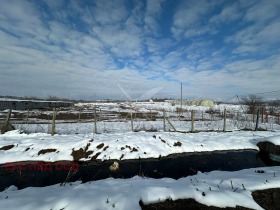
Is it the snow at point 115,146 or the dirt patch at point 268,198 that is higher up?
the dirt patch at point 268,198

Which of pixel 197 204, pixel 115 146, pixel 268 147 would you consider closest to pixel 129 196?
pixel 197 204

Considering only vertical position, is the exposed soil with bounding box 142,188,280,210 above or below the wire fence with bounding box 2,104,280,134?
above

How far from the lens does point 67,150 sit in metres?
8.35

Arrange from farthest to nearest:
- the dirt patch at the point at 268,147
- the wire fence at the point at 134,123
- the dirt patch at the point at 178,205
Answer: the wire fence at the point at 134,123 < the dirt patch at the point at 268,147 < the dirt patch at the point at 178,205

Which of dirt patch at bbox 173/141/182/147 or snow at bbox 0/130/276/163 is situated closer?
snow at bbox 0/130/276/163

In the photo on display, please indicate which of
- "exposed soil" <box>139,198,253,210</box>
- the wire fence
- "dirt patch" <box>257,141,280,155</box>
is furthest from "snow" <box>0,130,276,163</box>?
"exposed soil" <box>139,198,253,210</box>

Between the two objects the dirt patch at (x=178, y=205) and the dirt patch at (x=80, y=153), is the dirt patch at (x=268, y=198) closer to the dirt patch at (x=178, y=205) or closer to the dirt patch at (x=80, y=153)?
the dirt patch at (x=178, y=205)

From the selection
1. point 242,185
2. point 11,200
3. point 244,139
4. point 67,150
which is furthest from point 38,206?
point 244,139

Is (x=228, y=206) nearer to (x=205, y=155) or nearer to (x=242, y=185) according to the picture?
(x=242, y=185)

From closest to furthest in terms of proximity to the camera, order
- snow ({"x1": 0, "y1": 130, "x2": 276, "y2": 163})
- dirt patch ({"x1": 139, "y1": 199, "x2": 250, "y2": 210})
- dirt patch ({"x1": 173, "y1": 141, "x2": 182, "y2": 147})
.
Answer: dirt patch ({"x1": 139, "y1": 199, "x2": 250, "y2": 210}) < snow ({"x1": 0, "y1": 130, "x2": 276, "y2": 163}) < dirt patch ({"x1": 173, "y1": 141, "x2": 182, "y2": 147})

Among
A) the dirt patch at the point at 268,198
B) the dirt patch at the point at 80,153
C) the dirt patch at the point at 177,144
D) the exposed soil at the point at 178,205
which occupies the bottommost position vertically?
the dirt patch at the point at 80,153

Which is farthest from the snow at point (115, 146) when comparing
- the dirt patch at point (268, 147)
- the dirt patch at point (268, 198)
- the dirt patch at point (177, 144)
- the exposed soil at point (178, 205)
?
the dirt patch at point (268, 198)

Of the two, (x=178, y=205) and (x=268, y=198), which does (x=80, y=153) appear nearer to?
(x=178, y=205)

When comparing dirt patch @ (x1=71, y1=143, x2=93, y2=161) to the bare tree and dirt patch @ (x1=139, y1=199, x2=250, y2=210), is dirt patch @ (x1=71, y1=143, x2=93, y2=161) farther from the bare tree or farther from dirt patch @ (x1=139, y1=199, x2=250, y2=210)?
the bare tree
